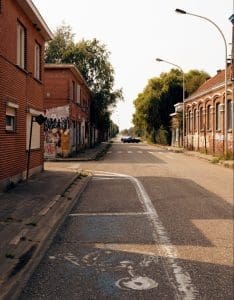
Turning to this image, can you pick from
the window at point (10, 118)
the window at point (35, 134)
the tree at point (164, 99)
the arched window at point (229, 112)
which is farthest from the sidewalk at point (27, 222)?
the tree at point (164, 99)

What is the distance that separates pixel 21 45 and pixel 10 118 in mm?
3037

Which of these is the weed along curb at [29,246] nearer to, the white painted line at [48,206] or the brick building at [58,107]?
the white painted line at [48,206]

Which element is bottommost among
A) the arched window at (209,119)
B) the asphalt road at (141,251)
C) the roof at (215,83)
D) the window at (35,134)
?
the asphalt road at (141,251)

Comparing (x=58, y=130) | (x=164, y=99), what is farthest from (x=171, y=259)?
(x=164, y=99)

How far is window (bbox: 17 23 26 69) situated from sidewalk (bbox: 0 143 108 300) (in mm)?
3916

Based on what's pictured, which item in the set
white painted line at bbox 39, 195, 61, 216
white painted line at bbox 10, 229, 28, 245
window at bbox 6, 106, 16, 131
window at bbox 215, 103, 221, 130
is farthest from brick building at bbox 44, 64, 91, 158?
white painted line at bbox 10, 229, 28, 245

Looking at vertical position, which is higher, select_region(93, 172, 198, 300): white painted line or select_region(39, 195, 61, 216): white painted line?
select_region(39, 195, 61, 216): white painted line

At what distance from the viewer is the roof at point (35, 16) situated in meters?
15.9

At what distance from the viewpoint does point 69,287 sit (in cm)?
579

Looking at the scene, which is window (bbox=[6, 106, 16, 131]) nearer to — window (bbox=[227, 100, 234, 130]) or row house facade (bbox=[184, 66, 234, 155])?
row house facade (bbox=[184, 66, 234, 155])

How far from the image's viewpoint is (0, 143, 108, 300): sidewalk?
6348 mm

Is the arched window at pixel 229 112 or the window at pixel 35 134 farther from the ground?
the arched window at pixel 229 112

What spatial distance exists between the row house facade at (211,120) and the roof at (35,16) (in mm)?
14032

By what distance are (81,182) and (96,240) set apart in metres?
9.46
